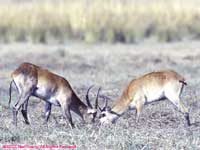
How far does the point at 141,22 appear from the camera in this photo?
88.7 ft

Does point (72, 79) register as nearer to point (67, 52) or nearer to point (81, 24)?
point (67, 52)

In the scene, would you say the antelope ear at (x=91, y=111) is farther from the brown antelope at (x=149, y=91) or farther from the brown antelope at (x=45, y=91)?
the brown antelope at (x=149, y=91)

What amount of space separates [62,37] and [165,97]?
1529 cm

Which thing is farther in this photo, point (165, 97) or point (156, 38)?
point (156, 38)

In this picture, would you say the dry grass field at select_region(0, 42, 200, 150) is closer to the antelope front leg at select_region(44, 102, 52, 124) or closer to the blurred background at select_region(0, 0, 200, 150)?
the blurred background at select_region(0, 0, 200, 150)

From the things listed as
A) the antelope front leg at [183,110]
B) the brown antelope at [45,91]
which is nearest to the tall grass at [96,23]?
the brown antelope at [45,91]

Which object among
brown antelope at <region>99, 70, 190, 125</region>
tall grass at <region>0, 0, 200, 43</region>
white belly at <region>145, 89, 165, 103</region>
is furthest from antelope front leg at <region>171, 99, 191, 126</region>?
tall grass at <region>0, 0, 200, 43</region>

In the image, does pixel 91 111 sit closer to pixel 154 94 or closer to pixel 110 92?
pixel 154 94

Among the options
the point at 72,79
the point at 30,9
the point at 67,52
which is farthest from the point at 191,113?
the point at 30,9

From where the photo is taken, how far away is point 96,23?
2686 cm

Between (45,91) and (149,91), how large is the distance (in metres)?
1.62

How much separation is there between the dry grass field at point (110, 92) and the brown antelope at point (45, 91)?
0.73 feet

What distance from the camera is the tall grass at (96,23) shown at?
26.2 metres

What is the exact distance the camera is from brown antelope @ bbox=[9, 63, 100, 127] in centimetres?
1078
